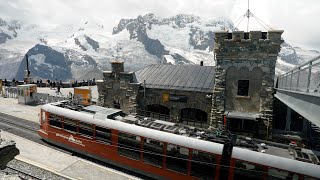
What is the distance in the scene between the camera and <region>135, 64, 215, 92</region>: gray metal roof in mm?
22797

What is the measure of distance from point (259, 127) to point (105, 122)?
1195 centimetres

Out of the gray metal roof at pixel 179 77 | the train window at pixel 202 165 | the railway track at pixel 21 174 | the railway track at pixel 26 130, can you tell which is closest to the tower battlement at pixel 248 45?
the gray metal roof at pixel 179 77

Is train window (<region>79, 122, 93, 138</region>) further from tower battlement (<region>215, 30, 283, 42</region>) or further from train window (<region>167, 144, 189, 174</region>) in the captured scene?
tower battlement (<region>215, 30, 283, 42</region>)

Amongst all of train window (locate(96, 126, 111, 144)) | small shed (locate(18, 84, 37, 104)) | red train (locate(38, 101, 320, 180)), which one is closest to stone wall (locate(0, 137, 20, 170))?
red train (locate(38, 101, 320, 180))

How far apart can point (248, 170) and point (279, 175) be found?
1326mm

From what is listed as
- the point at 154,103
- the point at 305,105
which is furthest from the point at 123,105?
the point at 305,105

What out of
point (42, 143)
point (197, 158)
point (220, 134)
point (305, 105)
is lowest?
point (42, 143)

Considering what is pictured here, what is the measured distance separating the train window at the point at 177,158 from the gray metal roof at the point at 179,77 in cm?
924

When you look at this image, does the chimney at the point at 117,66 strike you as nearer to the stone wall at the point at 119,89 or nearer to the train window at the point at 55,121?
the stone wall at the point at 119,89

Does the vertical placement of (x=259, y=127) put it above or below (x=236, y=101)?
below

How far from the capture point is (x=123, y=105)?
25.0 metres

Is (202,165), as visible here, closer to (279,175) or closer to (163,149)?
(163,149)

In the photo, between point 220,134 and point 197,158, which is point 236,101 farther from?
point 197,158

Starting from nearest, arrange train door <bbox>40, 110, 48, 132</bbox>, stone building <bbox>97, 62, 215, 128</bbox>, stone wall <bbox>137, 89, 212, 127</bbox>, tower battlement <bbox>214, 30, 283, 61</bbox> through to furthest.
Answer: tower battlement <bbox>214, 30, 283, 61</bbox> → train door <bbox>40, 110, 48, 132</bbox> → stone wall <bbox>137, 89, 212, 127</bbox> → stone building <bbox>97, 62, 215, 128</bbox>
